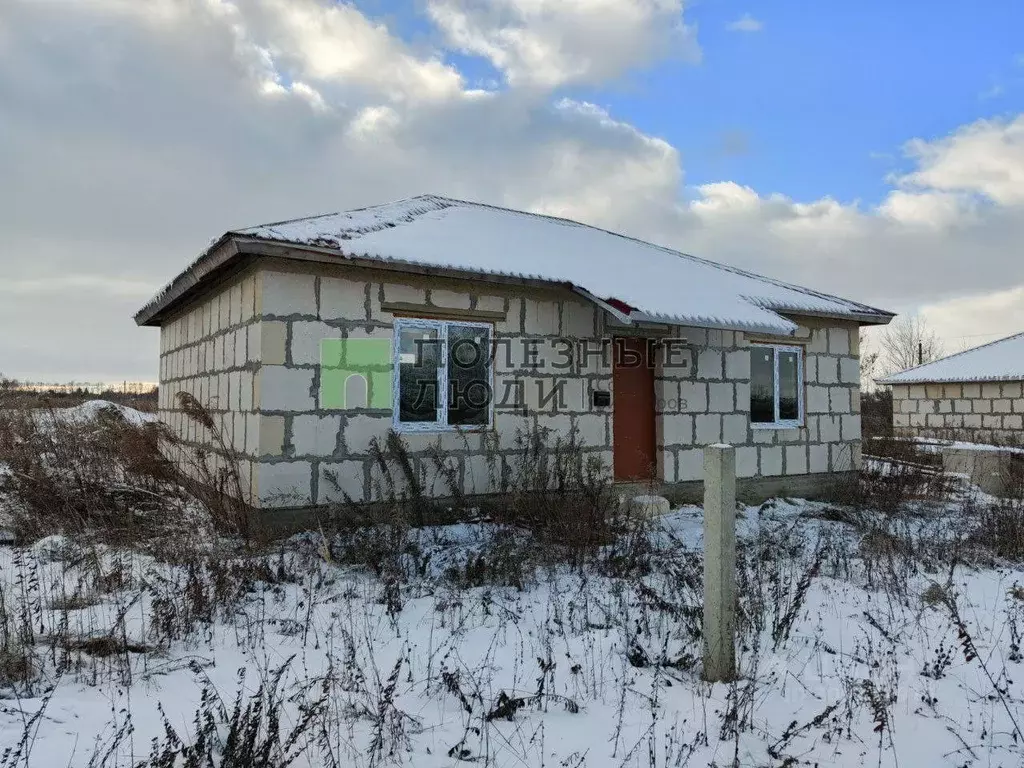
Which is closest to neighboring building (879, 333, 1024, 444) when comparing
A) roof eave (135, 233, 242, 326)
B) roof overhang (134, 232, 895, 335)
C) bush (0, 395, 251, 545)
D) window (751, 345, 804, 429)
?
window (751, 345, 804, 429)

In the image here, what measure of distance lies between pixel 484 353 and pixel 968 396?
663 inches

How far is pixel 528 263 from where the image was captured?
7613 mm

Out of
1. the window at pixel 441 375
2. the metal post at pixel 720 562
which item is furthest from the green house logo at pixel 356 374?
the metal post at pixel 720 562

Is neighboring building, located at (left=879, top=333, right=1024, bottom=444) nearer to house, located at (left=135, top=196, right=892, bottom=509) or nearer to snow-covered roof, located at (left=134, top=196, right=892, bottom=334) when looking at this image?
snow-covered roof, located at (left=134, top=196, right=892, bottom=334)

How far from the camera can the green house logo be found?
6609 millimetres

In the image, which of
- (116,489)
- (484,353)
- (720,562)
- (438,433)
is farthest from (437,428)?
(720,562)

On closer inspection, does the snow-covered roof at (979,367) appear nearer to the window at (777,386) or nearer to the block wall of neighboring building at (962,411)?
the block wall of neighboring building at (962,411)

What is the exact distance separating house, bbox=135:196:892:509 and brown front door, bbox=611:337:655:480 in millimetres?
26

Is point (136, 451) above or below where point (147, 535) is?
above

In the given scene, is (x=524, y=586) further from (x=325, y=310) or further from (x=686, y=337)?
(x=686, y=337)

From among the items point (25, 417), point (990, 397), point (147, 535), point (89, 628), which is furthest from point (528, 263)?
point (990, 397)

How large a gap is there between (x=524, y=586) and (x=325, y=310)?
10.7 ft

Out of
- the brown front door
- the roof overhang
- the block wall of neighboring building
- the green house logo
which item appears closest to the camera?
the roof overhang

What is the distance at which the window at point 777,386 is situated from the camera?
970 centimetres
